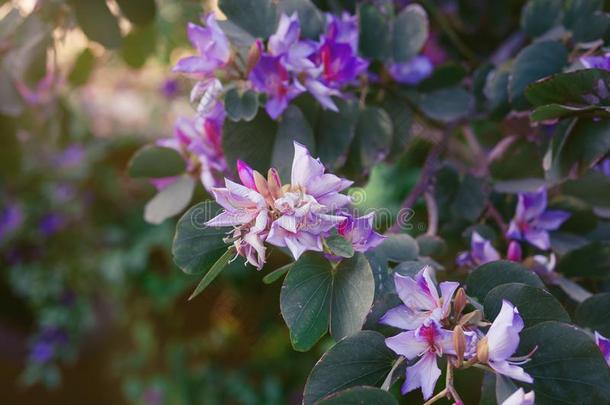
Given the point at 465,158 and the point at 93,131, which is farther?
the point at 93,131

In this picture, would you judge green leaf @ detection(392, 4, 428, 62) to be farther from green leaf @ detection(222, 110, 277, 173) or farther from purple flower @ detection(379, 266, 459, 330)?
purple flower @ detection(379, 266, 459, 330)

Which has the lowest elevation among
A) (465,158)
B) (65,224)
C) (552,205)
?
(65,224)

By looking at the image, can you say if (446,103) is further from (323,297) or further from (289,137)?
(323,297)

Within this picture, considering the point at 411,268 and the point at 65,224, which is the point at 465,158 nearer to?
the point at 411,268

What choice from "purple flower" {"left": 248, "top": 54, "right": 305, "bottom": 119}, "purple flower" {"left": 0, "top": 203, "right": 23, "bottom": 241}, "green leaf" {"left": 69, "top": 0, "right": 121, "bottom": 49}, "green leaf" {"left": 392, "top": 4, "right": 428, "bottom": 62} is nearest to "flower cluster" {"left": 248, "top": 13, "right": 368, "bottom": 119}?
"purple flower" {"left": 248, "top": 54, "right": 305, "bottom": 119}

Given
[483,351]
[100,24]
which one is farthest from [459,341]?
[100,24]

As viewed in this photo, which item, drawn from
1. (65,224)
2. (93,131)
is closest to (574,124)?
Result: (65,224)

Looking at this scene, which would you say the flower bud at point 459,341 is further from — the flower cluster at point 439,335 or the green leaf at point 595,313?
the green leaf at point 595,313
